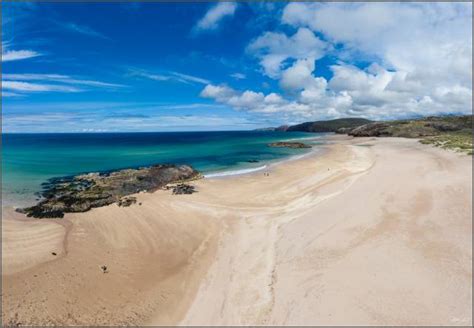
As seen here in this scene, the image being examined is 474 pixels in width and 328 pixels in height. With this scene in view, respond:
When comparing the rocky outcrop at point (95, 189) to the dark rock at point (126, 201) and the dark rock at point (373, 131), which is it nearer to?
the dark rock at point (126, 201)

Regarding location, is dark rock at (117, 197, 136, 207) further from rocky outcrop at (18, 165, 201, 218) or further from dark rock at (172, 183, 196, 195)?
dark rock at (172, 183, 196, 195)

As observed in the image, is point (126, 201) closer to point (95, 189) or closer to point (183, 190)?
point (183, 190)

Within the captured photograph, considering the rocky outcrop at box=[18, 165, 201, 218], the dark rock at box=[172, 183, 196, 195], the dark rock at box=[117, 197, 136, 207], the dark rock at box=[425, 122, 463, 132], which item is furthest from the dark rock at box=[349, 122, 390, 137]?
the dark rock at box=[117, 197, 136, 207]

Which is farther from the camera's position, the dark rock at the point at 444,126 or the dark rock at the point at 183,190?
the dark rock at the point at 444,126

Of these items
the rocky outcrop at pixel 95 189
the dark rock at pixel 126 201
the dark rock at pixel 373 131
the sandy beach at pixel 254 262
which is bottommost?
the sandy beach at pixel 254 262

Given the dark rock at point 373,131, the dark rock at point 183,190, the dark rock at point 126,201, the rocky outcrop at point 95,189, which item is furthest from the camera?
the dark rock at point 373,131

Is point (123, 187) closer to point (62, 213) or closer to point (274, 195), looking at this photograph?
point (62, 213)

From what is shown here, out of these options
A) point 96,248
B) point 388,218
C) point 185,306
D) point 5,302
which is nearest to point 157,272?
point 185,306

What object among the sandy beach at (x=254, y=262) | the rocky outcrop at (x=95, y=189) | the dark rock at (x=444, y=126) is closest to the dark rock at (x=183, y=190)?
the rocky outcrop at (x=95, y=189)
